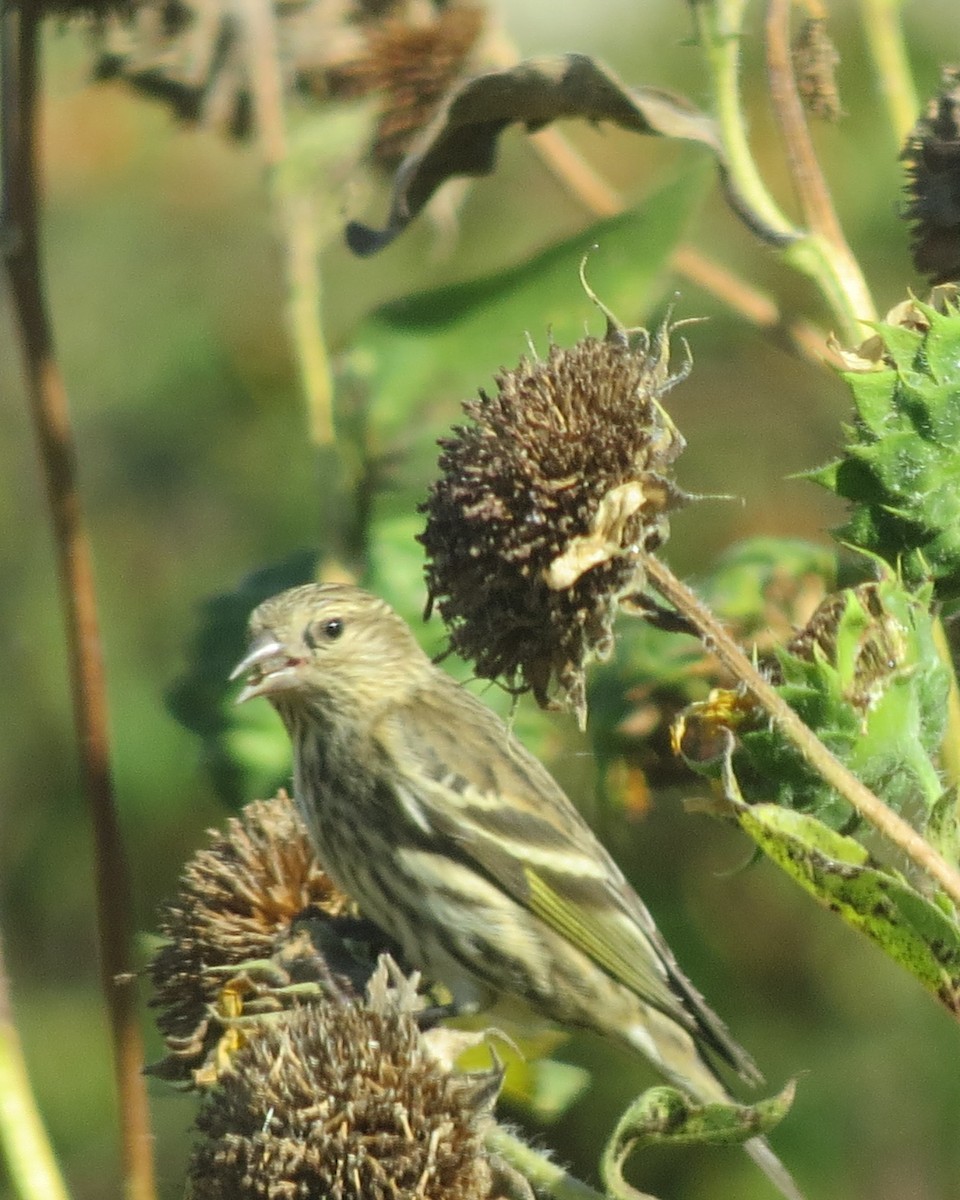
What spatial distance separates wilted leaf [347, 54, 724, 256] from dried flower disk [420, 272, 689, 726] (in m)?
0.57

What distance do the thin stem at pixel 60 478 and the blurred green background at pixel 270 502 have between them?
66 centimetres

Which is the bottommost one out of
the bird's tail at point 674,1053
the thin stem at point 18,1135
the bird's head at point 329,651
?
the bird's tail at point 674,1053

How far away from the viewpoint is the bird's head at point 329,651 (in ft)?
12.2

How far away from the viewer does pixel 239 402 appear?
5445mm

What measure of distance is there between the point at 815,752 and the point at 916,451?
1.40 ft

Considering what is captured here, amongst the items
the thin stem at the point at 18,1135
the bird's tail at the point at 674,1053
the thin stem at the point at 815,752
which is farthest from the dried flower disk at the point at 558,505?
the bird's tail at the point at 674,1053

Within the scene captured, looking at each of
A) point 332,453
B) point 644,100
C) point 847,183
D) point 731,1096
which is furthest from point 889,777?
point 847,183

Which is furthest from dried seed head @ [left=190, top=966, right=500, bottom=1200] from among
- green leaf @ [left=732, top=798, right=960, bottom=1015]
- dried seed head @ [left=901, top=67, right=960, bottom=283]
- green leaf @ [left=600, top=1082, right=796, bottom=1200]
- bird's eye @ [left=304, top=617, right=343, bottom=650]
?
bird's eye @ [left=304, top=617, right=343, bottom=650]

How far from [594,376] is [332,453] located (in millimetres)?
1356

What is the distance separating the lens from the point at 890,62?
2.76 m

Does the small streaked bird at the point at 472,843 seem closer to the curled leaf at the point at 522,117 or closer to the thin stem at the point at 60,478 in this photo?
the thin stem at the point at 60,478

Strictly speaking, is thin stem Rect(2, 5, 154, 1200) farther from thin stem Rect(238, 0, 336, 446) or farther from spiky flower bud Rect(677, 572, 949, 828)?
spiky flower bud Rect(677, 572, 949, 828)

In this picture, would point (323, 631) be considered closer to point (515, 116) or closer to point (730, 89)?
point (515, 116)

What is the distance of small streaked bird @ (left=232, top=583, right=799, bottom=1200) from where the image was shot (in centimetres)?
367
